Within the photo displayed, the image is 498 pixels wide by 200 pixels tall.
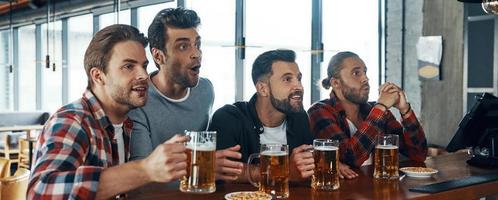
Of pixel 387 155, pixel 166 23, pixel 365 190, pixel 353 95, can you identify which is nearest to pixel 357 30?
pixel 353 95

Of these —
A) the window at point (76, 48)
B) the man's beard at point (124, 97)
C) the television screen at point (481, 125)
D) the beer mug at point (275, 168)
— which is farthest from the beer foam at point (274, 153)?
the window at point (76, 48)

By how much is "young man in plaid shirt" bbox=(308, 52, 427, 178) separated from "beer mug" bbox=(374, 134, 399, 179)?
35 cm

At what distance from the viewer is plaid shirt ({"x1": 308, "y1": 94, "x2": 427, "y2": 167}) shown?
260 cm

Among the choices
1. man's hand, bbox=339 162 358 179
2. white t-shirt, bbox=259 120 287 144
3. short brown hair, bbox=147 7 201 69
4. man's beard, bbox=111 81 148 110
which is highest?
short brown hair, bbox=147 7 201 69

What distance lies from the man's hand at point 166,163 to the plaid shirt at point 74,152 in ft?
0.49

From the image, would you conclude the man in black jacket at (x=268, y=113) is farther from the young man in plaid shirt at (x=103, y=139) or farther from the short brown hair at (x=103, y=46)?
the short brown hair at (x=103, y=46)

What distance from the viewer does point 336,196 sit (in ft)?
6.19

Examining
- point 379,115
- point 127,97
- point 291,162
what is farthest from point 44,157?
point 379,115

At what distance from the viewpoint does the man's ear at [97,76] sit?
1.91 metres

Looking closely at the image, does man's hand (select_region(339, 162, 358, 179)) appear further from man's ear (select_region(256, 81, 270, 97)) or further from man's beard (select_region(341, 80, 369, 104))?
man's beard (select_region(341, 80, 369, 104))

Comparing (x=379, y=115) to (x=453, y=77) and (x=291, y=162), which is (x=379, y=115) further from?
(x=453, y=77)

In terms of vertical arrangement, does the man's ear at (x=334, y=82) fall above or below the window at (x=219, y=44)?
below

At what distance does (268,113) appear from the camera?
2.58 metres

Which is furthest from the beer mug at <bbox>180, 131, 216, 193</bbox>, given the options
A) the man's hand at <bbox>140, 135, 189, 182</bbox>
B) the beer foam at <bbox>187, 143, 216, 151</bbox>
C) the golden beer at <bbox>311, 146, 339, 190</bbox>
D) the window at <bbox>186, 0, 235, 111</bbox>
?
the window at <bbox>186, 0, 235, 111</bbox>
